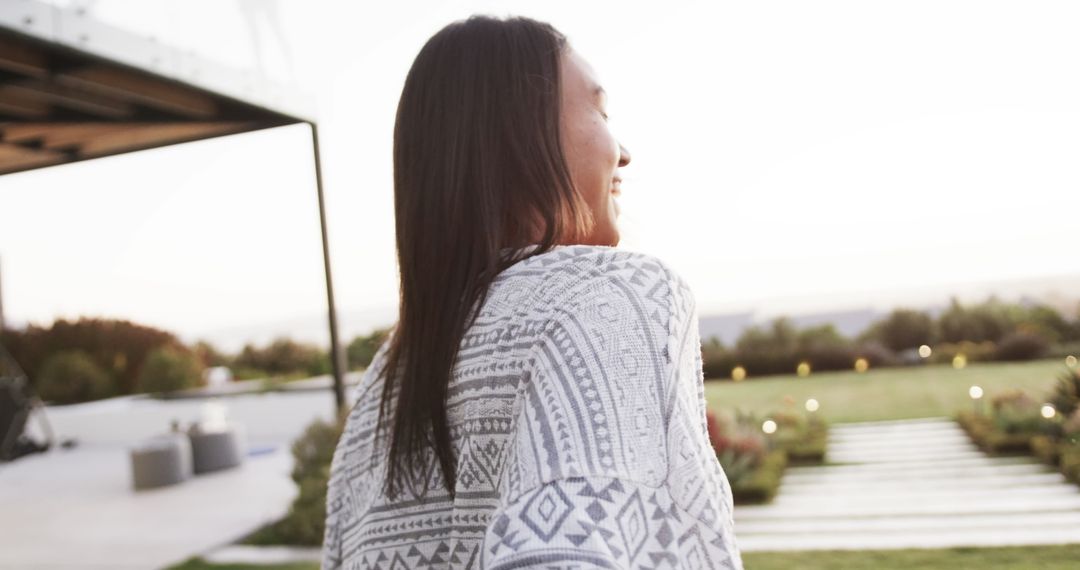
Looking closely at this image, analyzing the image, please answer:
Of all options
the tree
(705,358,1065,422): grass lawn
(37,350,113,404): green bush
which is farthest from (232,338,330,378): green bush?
the tree

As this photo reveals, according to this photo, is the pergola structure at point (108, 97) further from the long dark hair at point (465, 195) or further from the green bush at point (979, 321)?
the green bush at point (979, 321)

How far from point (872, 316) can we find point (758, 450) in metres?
9.79

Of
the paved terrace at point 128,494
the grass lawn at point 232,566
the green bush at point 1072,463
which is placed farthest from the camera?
the paved terrace at point 128,494

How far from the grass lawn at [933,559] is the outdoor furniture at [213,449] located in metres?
6.01

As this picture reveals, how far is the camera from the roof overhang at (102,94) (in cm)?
380

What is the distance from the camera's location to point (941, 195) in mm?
13977

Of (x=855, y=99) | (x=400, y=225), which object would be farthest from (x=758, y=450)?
(x=855, y=99)

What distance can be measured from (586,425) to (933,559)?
420 cm

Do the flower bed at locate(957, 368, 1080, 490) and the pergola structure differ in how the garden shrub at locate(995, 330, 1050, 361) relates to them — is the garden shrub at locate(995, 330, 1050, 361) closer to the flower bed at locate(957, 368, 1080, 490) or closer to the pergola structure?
the flower bed at locate(957, 368, 1080, 490)

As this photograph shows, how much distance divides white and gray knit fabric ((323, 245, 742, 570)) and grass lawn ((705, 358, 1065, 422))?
27.5 feet

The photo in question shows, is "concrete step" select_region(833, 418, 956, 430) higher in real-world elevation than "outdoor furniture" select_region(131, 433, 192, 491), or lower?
lower

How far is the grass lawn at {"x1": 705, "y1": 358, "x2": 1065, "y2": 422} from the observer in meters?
9.66

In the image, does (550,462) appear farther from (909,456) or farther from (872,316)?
(872,316)

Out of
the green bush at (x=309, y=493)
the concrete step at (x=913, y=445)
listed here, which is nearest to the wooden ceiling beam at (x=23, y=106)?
the green bush at (x=309, y=493)
